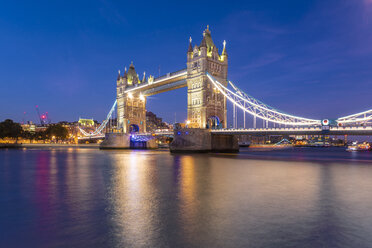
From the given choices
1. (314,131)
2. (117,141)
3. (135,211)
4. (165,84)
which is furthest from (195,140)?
(135,211)

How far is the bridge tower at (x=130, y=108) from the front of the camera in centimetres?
6275

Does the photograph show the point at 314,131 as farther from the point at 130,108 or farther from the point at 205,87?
the point at 130,108

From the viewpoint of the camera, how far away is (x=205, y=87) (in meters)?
41.4

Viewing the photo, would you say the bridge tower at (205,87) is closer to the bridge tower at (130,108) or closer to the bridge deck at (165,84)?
the bridge deck at (165,84)

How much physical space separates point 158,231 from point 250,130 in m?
29.6

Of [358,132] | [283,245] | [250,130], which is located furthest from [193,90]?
[283,245]

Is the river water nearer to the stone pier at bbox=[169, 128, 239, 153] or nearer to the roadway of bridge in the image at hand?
the roadway of bridge

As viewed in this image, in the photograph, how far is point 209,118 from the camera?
137ft

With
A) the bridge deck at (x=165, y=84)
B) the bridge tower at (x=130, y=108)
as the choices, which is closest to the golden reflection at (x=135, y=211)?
the bridge deck at (x=165, y=84)

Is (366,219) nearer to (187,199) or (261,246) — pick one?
(261,246)

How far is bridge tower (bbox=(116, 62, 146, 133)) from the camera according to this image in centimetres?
6275

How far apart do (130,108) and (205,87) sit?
27386 mm

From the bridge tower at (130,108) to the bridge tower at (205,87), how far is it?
72.5 ft

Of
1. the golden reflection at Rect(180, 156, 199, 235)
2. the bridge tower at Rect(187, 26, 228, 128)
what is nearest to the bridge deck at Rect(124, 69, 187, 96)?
the bridge tower at Rect(187, 26, 228, 128)
